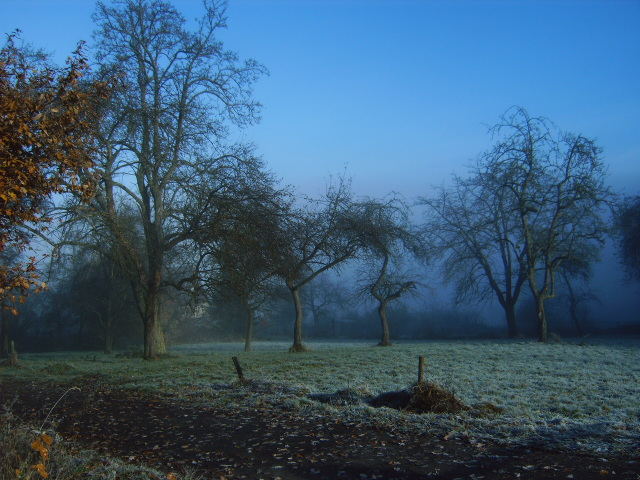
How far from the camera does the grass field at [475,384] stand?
8562mm

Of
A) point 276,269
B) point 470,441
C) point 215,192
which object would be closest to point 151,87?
point 215,192

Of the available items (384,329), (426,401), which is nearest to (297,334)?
(384,329)

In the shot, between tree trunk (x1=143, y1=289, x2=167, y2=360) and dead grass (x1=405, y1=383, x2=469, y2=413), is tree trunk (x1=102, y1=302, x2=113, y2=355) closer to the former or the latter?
tree trunk (x1=143, y1=289, x2=167, y2=360)

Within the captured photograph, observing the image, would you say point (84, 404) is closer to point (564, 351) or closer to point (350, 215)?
point (350, 215)

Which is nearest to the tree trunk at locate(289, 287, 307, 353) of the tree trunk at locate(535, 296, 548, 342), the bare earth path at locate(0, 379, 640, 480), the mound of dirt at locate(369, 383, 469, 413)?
the tree trunk at locate(535, 296, 548, 342)

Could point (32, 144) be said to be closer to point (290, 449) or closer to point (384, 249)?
point (290, 449)

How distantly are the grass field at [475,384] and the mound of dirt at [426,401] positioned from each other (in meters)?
0.47

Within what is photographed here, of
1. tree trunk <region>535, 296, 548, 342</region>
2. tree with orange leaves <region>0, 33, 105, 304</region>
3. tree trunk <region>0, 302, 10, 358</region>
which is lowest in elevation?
tree trunk <region>0, 302, 10, 358</region>

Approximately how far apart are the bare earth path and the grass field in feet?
2.21

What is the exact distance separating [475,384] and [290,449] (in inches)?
278

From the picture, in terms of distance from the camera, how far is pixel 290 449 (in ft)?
25.8

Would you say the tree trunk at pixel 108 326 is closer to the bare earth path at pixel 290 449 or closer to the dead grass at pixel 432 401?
the bare earth path at pixel 290 449

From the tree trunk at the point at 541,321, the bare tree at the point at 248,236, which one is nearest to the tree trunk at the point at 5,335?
the bare tree at the point at 248,236

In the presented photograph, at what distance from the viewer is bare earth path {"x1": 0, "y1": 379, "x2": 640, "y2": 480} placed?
263 inches
